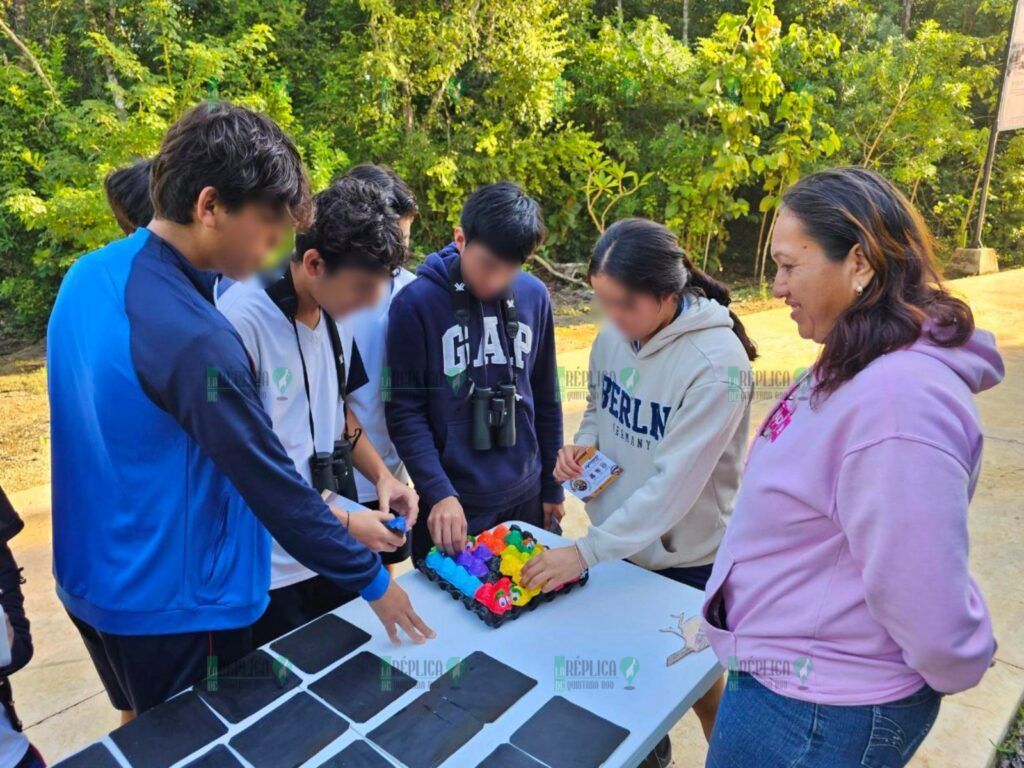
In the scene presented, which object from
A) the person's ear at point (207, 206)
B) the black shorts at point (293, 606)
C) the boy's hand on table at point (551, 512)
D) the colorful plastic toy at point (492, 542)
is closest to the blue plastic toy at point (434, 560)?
the colorful plastic toy at point (492, 542)

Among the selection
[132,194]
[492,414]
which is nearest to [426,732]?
[492,414]

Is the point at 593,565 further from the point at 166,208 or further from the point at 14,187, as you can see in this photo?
the point at 14,187

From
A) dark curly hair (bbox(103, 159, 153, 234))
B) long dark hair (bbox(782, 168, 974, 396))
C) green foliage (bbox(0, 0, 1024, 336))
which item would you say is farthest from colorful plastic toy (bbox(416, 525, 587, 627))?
green foliage (bbox(0, 0, 1024, 336))

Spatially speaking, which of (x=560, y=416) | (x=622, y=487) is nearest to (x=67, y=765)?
(x=622, y=487)

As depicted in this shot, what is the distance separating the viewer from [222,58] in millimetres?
5684

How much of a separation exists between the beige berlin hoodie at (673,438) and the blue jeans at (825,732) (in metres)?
0.50

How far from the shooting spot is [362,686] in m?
1.26

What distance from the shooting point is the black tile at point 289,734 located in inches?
43.2

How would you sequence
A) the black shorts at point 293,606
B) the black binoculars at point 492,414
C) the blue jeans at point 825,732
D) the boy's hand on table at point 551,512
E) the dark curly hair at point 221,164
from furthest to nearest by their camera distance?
the boy's hand on table at point 551,512 < the black binoculars at point 492,414 < the black shorts at point 293,606 < the dark curly hair at point 221,164 < the blue jeans at point 825,732

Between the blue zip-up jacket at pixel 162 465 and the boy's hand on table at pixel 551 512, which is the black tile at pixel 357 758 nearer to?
the blue zip-up jacket at pixel 162 465

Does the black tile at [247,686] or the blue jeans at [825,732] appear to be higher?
the blue jeans at [825,732]

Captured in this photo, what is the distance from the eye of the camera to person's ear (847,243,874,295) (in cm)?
102

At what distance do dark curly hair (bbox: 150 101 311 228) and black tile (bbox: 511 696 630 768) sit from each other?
40.1 inches

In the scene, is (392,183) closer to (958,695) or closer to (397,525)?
(397,525)
